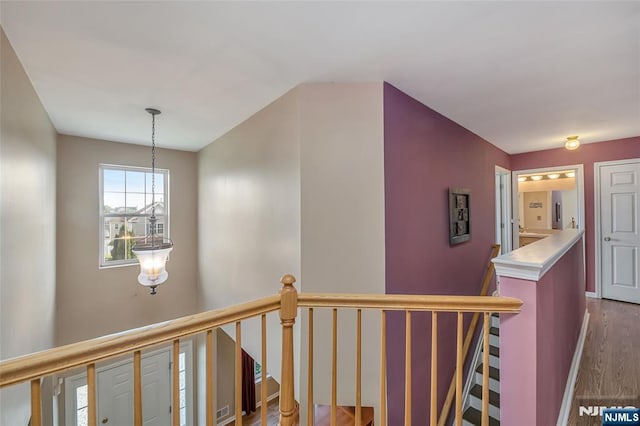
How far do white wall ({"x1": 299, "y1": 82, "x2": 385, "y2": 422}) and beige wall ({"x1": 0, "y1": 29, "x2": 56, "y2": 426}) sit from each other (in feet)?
5.78

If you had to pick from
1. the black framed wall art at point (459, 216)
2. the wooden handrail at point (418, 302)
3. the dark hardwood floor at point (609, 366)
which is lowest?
the dark hardwood floor at point (609, 366)

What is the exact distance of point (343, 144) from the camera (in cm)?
215

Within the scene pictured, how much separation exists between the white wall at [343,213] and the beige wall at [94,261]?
2.87 meters

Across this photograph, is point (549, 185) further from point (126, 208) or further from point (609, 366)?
point (126, 208)

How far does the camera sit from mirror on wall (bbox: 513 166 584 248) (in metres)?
5.02

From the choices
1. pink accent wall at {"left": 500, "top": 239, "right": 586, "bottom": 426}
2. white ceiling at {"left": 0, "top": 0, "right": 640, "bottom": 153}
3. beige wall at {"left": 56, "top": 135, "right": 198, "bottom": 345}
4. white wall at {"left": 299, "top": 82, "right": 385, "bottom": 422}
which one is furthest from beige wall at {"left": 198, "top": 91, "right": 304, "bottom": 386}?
pink accent wall at {"left": 500, "top": 239, "right": 586, "bottom": 426}

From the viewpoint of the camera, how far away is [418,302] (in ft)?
4.10

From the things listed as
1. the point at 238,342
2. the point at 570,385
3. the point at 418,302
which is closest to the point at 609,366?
the point at 570,385

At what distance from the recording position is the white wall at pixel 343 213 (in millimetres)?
2117

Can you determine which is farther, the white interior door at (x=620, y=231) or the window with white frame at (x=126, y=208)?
the white interior door at (x=620, y=231)

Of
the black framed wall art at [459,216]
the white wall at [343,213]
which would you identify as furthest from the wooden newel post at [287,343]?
the black framed wall art at [459,216]

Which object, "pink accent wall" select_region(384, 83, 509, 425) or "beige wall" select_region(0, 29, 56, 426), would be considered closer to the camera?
"beige wall" select_region(0, 29, 56, 426)

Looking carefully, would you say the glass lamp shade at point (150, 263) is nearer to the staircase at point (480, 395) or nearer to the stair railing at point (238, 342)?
the stair railing at point (238, 342)

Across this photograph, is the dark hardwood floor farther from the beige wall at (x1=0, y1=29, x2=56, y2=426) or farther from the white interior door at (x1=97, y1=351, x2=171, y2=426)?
the white interior door at (x1=97, y1=351, x2=171, y2=426)
